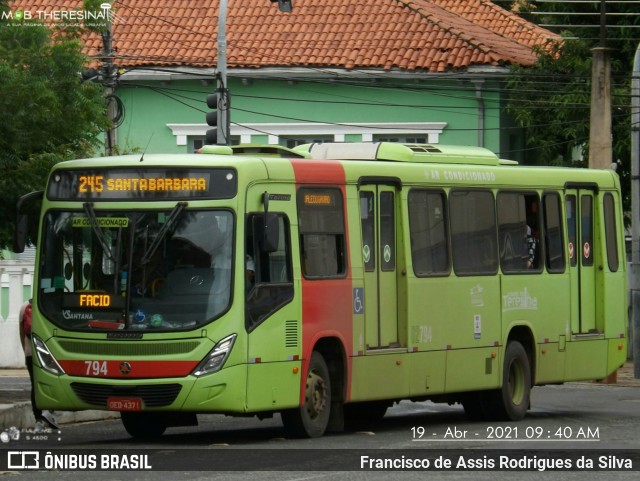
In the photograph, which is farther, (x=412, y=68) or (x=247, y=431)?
(x=412, y=68)

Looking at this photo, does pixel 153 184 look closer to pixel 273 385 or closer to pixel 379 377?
pixel 273 385

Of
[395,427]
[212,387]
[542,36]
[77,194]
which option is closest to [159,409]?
[212,387]

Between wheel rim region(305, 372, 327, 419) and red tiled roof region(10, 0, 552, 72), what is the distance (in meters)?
23.3

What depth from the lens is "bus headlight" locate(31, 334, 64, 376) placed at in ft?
54.4

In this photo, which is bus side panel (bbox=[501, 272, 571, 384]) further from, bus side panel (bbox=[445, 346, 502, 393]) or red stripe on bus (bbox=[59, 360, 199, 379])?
red stripe on bus (bbox=[59, 360, 199, 379])

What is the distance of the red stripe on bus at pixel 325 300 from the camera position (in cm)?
1717

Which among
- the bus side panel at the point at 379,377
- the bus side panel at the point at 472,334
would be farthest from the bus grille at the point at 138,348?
the bus side panel at the point at 472,334

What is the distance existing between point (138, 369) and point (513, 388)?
6.21 m

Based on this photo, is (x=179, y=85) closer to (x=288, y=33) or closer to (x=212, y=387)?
(x=288, y=33)

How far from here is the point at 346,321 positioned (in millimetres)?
17781

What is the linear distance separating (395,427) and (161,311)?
422 centimetres

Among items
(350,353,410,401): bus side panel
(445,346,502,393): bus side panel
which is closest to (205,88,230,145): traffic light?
(445,346,502,393): bus side panel

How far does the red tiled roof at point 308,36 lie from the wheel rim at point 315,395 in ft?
76.4

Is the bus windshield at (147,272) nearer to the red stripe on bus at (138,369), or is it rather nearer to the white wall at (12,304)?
the red stripe on bus at (138,369)
